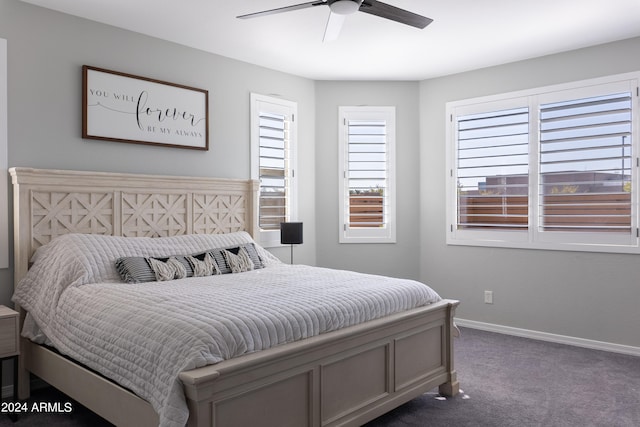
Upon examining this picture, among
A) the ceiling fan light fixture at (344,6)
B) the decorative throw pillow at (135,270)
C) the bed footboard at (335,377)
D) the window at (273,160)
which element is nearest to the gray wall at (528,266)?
the window at (273,160)

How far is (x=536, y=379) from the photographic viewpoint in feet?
11.5

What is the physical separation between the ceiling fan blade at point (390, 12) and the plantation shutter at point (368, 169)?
229 centimetres

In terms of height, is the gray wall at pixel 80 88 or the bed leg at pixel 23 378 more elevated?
the gray wall at pixel 80 88

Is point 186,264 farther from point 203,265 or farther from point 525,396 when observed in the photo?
point 525,396

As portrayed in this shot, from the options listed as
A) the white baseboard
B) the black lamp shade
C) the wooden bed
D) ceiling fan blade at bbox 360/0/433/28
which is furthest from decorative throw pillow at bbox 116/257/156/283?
the white baseboard

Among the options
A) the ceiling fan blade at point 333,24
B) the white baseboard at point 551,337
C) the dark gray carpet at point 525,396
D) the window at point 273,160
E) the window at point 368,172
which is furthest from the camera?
the window at point 368,172

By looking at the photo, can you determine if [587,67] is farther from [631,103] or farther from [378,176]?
[378,176]

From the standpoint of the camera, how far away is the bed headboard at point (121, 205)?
326 centimetres

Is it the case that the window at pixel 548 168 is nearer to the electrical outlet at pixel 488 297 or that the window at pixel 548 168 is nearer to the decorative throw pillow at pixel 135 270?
the electrical outlet at pixel 488 297

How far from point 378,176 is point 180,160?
7.01 feet

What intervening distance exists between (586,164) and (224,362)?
144 inches

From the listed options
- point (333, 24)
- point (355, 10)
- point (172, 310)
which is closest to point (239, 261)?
point (172, 310)

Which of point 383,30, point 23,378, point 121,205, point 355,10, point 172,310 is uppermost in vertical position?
point 383,30

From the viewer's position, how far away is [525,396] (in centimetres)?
318
